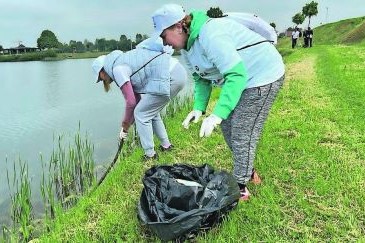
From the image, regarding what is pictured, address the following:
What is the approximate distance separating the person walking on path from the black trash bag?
28cm

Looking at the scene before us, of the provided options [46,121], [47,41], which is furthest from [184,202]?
[47,41]

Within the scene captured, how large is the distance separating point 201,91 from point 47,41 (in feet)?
363

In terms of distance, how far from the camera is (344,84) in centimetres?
987

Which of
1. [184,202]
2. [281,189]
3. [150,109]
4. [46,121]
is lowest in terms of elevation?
[46,121]

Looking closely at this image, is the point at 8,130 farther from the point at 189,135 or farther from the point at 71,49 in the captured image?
the point at 71,49

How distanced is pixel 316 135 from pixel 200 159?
1.62 meters

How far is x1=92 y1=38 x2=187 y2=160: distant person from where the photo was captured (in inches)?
199

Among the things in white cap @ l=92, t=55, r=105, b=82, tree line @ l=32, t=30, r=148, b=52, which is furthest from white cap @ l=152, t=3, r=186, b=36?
tree line @ l=32, t=30, r=148, b=52

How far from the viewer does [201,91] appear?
3.82 metres

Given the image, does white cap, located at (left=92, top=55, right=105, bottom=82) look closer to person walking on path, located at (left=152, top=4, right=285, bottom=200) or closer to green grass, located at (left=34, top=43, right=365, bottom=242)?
green grass, located at (left=34, top=43, right=365, bottom=242)

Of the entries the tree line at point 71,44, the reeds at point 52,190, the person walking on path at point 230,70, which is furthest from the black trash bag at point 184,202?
the tree line at point 71,44

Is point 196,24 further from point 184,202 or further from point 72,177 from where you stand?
point 72,177

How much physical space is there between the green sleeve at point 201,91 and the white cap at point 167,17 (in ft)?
2.37

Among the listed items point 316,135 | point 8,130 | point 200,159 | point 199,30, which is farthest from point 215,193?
point 8,130
